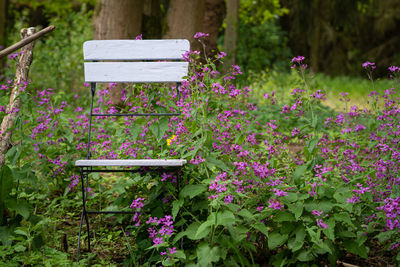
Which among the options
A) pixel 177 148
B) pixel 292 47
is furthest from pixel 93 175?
pixel 292 47

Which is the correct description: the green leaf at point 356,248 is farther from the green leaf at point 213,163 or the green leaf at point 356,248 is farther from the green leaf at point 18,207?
the green leaf at point 18,207

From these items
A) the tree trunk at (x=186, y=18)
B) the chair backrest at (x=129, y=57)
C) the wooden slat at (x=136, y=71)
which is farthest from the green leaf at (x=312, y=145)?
the tree trunk at (x=186, y=18)

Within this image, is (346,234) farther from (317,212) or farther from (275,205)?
(275,205)

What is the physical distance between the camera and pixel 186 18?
7023mm

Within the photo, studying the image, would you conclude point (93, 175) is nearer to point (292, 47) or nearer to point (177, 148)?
point (177, 148)

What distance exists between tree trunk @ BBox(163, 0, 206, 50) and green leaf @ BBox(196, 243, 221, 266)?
4698mm

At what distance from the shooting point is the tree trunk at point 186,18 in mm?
7008

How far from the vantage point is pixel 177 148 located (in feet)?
9.34

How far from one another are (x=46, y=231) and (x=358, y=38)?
19503 millimetres

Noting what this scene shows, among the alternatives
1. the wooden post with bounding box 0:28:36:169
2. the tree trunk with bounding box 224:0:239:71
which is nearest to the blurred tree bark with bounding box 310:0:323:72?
the tree trunk with bounding box 224:0:239:71

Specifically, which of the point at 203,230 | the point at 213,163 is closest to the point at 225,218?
the point at 203,230

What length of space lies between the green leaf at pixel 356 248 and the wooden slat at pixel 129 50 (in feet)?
5.84

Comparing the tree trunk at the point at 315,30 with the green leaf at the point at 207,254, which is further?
the tree trunk at the point at 315,30

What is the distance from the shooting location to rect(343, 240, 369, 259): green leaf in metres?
2.77
